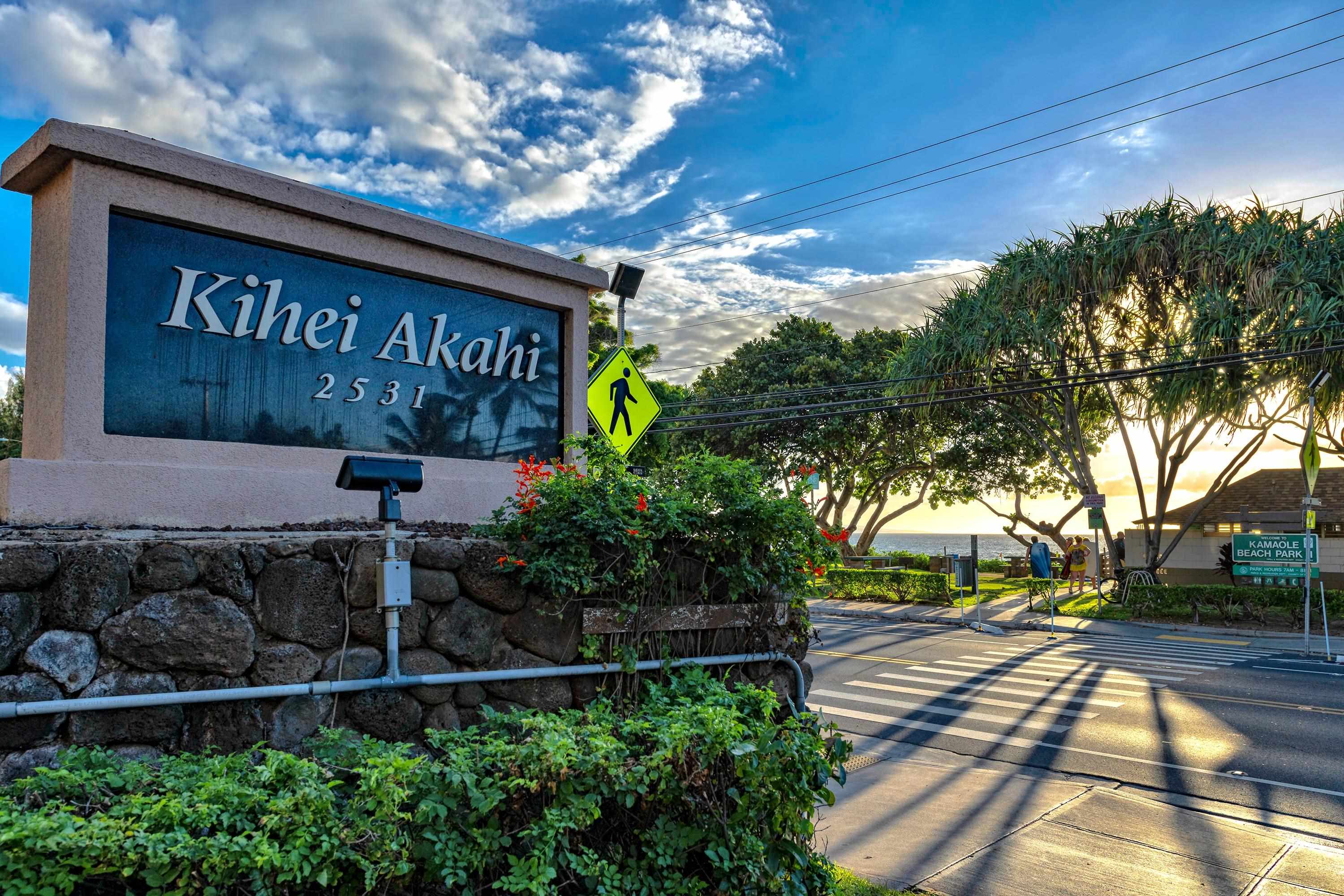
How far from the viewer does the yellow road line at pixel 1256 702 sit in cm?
1106

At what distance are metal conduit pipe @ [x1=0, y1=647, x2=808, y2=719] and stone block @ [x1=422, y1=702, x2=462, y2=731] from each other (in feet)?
0.40

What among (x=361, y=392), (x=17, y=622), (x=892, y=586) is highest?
(x=361, y=392)

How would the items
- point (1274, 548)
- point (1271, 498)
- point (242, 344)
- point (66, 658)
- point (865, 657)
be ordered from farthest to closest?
point (1271, 498) → point (1274, 548) → point (865, 657) → point (242, 344) → point (66, 658)

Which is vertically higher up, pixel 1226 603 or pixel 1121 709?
pixel 1226 603

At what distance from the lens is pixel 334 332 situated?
586cm

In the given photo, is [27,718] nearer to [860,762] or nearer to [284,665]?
[284,665]

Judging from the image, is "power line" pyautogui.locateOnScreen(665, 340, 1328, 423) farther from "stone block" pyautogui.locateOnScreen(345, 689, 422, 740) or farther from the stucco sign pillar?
"stone block" pyautogui.locateOnScreen(345, 689, 422, 740)

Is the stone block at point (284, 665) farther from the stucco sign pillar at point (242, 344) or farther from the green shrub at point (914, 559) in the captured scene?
the green shrub at point (914, 559)

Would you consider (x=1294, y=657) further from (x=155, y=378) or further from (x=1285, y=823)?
(x=155, y=378)

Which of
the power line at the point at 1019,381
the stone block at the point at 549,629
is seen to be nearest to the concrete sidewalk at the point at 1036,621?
the power line at the point at 1019,381

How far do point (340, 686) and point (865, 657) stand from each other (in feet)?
43.6

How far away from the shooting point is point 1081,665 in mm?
14953

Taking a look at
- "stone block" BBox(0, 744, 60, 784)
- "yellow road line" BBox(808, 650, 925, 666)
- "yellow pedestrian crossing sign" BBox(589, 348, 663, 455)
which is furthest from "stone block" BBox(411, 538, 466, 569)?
"yellow road line" BBox(808, 650, 925, 666)

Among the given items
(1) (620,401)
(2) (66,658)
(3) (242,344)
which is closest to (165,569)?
(2) (66,658)
